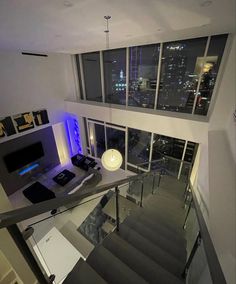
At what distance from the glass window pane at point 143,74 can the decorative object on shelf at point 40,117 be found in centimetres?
366

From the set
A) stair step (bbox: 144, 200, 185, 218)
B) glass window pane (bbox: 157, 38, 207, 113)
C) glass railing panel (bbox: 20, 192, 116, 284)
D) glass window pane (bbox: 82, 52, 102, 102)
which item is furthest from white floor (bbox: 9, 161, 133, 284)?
glass window pane (bbox: 82, 52, 102, 102)

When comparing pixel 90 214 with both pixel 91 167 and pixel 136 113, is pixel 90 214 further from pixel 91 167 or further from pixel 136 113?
pixel 136 113

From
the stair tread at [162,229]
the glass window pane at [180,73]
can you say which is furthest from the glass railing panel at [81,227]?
the glass window pane at [180,73]

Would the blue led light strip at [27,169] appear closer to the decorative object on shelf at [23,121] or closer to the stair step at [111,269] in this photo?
the decorative object on shelf at [23,121]

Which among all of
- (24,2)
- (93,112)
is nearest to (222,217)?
(24,2)

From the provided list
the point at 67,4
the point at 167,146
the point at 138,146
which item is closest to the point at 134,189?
the point at 138,146

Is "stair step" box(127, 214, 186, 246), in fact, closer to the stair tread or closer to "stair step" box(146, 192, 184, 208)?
the stair tread

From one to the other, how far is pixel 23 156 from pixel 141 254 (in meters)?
5.96

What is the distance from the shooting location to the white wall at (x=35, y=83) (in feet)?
17.4

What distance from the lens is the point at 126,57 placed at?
5.23 m

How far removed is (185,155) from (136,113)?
7.21 ft

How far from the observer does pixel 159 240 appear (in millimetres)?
2326

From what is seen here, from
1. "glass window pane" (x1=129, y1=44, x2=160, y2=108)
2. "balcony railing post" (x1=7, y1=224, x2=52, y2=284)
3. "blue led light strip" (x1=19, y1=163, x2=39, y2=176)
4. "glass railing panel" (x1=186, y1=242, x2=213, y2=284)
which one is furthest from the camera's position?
"blue led light strip" (x1=19, y1=163, x2=39, y2=176)

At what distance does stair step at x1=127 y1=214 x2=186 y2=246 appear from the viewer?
2.43 metres
